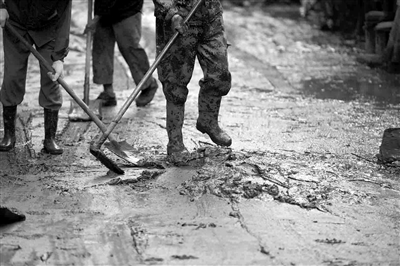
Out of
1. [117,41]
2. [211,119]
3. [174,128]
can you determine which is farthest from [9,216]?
[117,41]

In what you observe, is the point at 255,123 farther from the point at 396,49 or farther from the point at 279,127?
the point at 396,49

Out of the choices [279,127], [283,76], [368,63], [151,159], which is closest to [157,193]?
[151,159]

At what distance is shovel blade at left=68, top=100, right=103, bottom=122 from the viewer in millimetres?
7719

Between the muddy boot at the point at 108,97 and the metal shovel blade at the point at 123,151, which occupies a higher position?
the metal shovel blade at the point at 123,151

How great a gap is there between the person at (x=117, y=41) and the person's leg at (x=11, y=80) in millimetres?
1685

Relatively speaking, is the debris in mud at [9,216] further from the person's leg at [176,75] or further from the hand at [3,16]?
the hand at [3,16]

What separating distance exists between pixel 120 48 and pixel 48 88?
76.3 inches

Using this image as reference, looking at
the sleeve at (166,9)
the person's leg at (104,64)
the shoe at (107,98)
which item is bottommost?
the shoe at (107,98)

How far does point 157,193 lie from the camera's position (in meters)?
5.40

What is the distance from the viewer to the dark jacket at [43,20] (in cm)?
625

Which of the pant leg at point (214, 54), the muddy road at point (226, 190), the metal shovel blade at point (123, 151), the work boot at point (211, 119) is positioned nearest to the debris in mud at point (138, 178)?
the muddy road at point (226, 190)

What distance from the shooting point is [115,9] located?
26.6ft

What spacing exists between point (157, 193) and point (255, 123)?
7.82ft

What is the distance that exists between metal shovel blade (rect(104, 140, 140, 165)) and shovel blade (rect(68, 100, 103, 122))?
132cm
